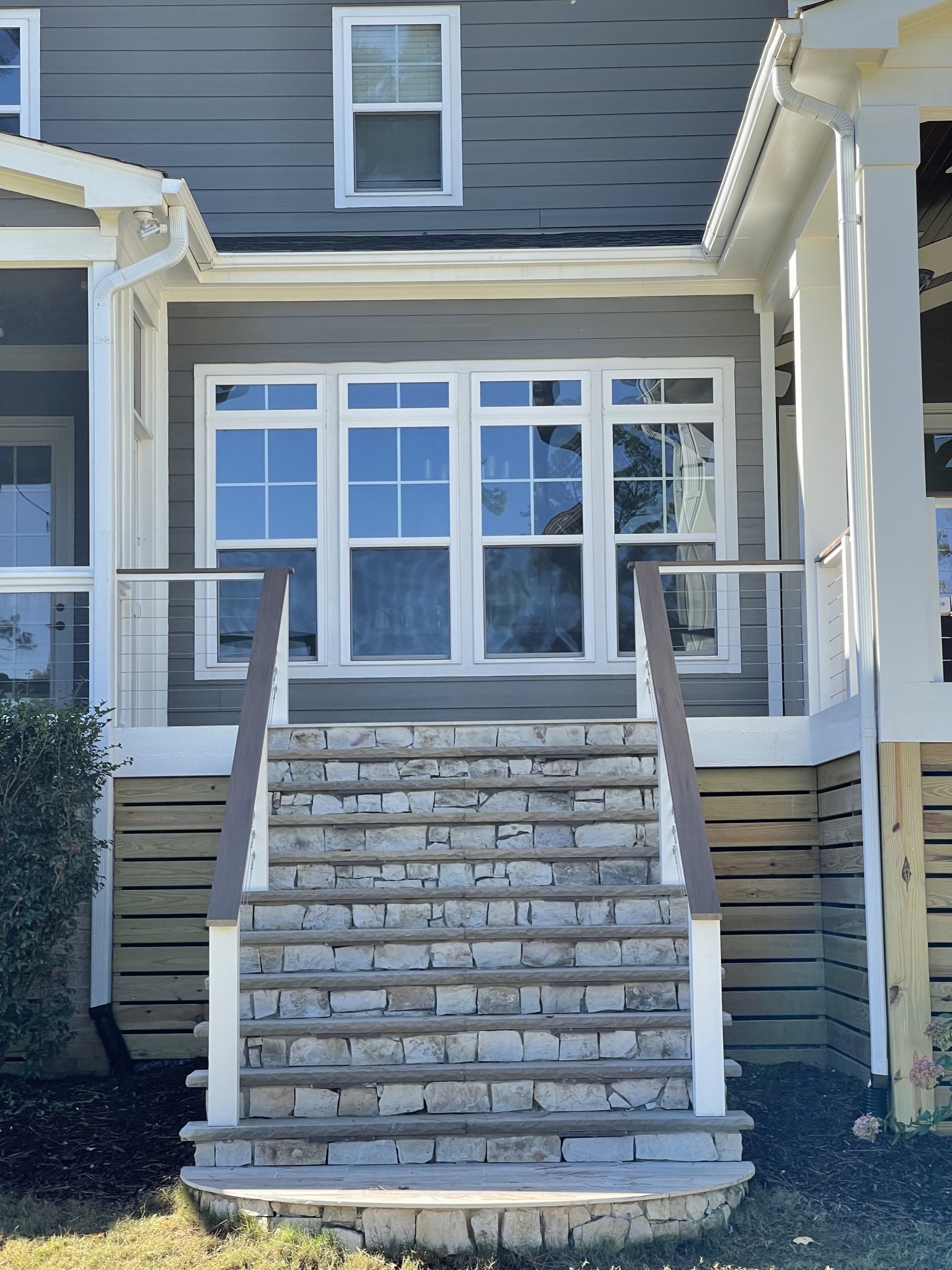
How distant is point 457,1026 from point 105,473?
319 centimetres

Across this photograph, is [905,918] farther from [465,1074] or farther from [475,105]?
[475,105]

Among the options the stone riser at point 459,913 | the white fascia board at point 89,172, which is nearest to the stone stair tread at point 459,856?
the stone riser at point 459,913

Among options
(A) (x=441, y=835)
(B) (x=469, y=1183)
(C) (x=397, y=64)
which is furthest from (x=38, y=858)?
(C) (x=397, y=64)

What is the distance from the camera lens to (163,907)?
21.4ft

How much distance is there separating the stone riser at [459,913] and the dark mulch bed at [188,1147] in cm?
84

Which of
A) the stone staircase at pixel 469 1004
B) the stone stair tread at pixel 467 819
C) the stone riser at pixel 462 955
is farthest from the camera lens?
the stone stair tread at pixel 467 819

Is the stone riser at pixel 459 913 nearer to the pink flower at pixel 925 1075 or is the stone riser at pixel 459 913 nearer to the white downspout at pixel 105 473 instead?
the pink flower at pixel 925 1075

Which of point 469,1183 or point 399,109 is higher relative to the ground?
point 399,109

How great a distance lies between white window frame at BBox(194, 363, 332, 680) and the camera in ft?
26.0

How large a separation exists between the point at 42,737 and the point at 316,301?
3374 millimetres

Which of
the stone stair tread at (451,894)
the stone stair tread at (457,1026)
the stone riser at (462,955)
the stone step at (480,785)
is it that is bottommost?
the stone stair tread at (457,1026)

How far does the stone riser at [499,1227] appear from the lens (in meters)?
4.10

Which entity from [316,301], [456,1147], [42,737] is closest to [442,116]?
[316,301]

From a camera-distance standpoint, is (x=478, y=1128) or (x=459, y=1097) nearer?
(x=478, y=1128)
